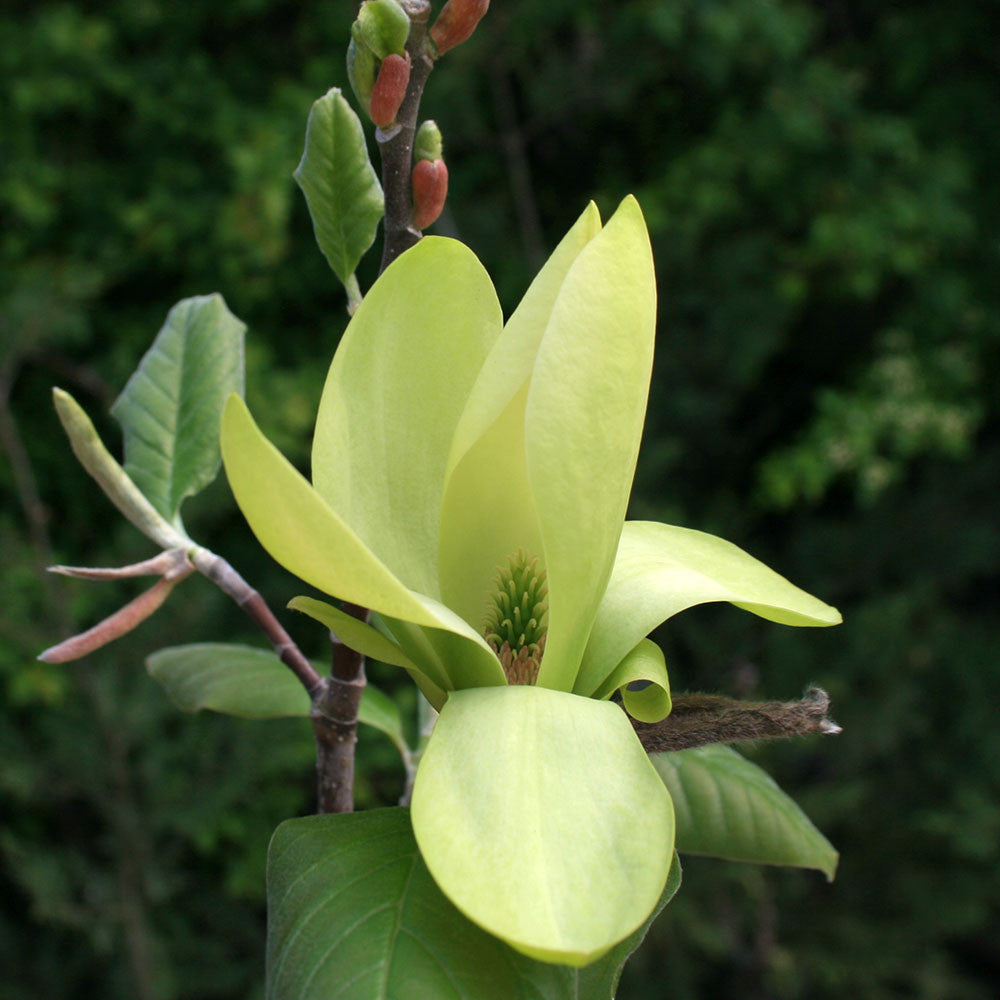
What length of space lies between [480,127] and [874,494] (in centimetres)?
146

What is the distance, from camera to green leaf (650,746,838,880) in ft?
1.89

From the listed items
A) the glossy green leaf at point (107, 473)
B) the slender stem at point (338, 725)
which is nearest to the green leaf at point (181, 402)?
the glossy green leaf at point (107, 473)

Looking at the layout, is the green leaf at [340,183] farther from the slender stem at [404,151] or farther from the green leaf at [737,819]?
the green leaf at [737,819]

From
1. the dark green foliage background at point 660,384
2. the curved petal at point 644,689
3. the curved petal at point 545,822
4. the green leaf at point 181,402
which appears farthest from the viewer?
the dark green foliage background at point 660,384

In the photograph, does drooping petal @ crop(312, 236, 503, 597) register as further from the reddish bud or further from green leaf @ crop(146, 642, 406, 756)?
green leaf @ crop(146, 642, 406, 756)

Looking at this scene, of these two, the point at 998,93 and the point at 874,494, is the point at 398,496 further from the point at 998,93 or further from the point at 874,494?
the point at 998,93

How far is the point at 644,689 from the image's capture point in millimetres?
424

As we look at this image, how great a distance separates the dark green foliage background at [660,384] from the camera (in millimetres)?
2033

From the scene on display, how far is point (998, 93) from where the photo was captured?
303 cm

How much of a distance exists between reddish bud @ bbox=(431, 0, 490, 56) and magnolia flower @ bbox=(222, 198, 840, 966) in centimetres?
10

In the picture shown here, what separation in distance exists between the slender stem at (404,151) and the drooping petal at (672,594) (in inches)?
7.1

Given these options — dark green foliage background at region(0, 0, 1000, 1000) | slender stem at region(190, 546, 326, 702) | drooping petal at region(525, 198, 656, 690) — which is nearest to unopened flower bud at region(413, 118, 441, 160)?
drooping petal at region(525, 198, 656, 690)

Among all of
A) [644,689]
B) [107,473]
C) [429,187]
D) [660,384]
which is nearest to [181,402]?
[107,473]

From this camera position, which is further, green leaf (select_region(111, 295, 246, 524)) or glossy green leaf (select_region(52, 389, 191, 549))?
green leaf (select_region(111, 295, 246, 524))
